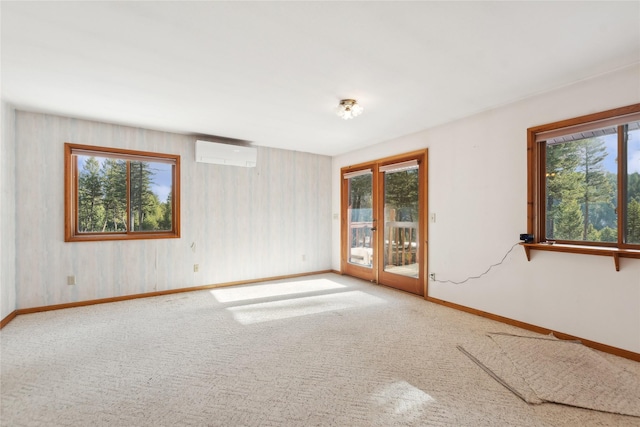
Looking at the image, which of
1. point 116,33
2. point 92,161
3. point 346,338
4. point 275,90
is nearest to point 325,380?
point 346,338

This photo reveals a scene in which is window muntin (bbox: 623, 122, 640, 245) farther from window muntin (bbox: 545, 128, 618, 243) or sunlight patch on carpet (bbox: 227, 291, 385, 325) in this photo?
sunlight patch on carpet (bbox: 227, 291, 385, 325)

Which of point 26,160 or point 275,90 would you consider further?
point 26,160

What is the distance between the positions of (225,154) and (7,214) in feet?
8.28

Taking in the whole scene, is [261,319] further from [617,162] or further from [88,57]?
[617,162]

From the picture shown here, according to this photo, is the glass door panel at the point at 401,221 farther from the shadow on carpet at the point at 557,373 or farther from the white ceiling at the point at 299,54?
the shadow on carpet at the point at 557,373

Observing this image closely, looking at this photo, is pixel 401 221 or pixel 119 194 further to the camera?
pixel 401 221

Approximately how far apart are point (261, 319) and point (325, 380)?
1.39m

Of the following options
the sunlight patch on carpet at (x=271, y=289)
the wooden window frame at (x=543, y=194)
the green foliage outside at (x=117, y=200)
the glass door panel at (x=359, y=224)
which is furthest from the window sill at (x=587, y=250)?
the green foliage outside at (x=117, y=200)

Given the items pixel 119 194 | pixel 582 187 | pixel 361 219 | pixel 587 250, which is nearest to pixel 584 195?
pixel 582 187

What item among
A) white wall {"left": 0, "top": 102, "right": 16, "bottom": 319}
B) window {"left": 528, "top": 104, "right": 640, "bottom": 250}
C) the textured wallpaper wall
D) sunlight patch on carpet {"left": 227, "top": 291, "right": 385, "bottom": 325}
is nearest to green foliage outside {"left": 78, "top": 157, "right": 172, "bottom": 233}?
the textured wallpaper wall

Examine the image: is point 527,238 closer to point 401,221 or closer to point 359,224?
point 401,221

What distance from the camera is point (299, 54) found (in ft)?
7.22

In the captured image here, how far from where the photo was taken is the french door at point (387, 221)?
4174 mm

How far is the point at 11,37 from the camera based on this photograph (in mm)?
2000
